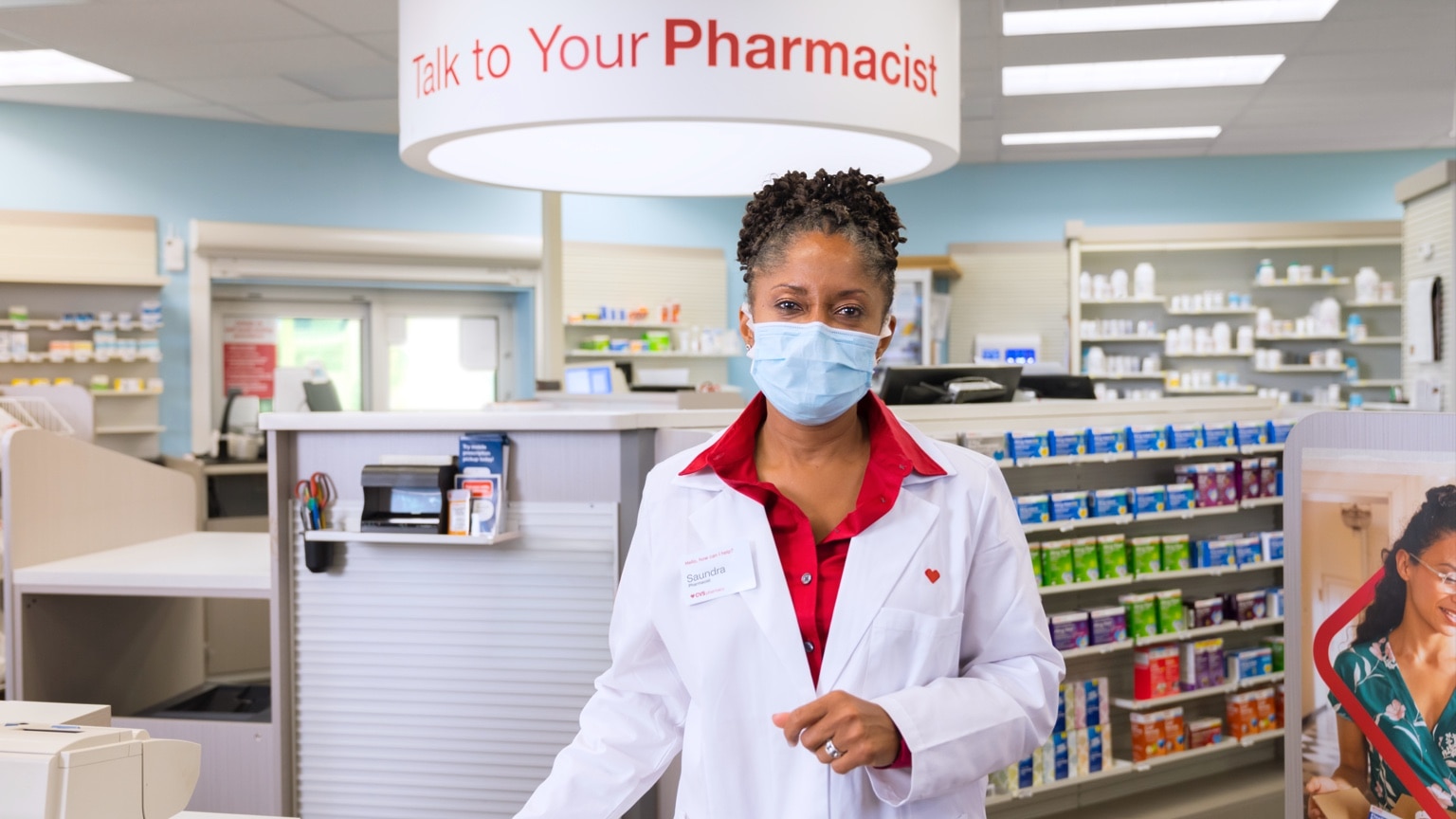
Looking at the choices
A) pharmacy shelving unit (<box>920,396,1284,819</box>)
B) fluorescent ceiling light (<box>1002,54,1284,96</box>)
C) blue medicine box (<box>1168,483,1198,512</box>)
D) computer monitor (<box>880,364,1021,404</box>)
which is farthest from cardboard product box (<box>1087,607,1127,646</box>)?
fluorescent ceiling light (<box>1002,54,1284,96</box>)

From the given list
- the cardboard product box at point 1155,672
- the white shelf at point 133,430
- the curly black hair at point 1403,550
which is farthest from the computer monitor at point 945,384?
the white shelf at point 133,430

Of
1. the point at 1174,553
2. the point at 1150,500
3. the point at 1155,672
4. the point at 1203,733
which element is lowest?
the point at 1203,733

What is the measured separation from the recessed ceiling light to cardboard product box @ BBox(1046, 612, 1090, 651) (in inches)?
225

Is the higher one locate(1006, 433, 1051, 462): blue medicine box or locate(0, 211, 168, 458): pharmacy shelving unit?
locate(0, 211, 168, 458): pharmacy shelving unit

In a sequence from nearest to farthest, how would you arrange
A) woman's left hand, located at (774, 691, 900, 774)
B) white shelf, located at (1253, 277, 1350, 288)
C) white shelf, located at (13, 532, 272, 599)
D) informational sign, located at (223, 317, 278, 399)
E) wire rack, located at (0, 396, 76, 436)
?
1. woman's left hand, located at (774, 691, 900, 774)
2. white shelf, located at (13, 532, 272, 599)
3. wire rack, located at (0, 396, 76, 436)
4. informational sign, located at (223, 317, 278, 399)
5. white shelf, located at (1253, 277, 1350, 288)

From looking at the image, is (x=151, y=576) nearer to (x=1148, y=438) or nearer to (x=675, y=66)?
(x=675, y=66)

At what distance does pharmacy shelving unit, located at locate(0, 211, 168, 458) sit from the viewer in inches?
296

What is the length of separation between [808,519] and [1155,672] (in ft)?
11.1

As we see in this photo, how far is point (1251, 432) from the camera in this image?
471cm

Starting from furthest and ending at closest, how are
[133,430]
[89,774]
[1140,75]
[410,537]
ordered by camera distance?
1. [133,430]
2. [1140,75]
3. [410,537]
4. [89,774]

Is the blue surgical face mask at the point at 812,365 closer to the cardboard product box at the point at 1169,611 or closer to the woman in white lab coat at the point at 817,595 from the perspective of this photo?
the woman in white lab coat at the point at 817,595

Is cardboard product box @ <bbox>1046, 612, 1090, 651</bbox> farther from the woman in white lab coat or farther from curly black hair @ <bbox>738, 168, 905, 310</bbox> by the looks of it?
curly black hair @ <bbox>738, 168, 905, 310</bbox>

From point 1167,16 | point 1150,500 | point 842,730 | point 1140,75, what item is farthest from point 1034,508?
point 1140,75

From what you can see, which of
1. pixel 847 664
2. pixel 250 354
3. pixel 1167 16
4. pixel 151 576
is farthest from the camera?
pixel 250 354
